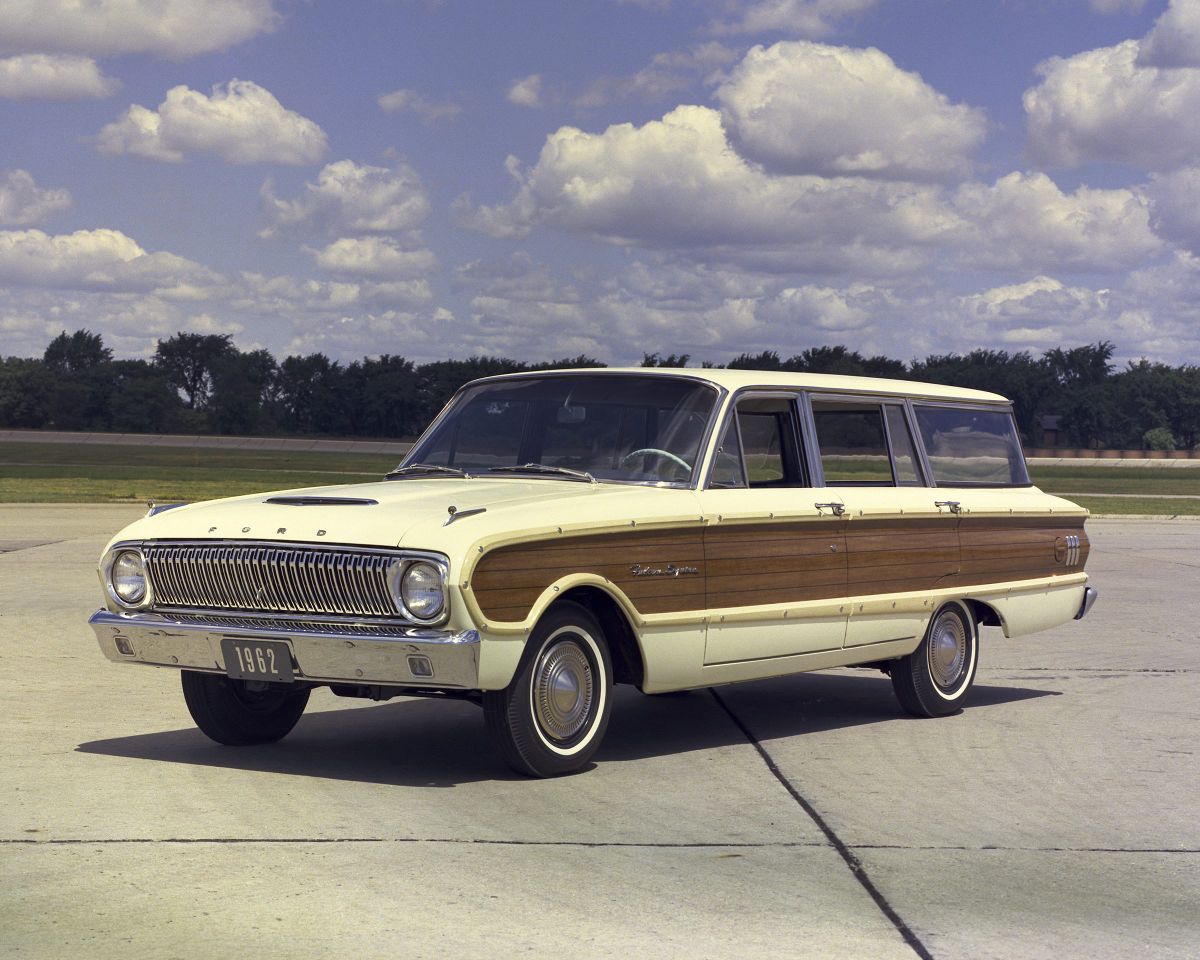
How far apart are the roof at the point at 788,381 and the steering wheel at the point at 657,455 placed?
47 centimetres

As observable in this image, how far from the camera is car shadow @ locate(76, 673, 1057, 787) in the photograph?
7.51 metres

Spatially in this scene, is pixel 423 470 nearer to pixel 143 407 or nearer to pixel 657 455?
pixel 657 455

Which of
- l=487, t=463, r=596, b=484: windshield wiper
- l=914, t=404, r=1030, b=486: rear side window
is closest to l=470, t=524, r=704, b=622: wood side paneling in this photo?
l=487, t=463, r=596, b=484: windshield wiper

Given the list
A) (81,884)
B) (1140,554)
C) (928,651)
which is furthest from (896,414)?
(1140,554)

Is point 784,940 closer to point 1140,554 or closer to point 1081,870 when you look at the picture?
point 1081,870

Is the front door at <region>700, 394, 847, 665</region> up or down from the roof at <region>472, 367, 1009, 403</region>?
down

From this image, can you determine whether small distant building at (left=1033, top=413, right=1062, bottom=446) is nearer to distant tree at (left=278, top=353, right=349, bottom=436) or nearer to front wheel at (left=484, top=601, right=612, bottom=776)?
distant tree at (left=278, top=353, right=349, bottom=436)

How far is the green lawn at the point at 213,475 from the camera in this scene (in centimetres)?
4031

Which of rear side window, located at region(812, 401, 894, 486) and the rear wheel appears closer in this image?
the rear wheel

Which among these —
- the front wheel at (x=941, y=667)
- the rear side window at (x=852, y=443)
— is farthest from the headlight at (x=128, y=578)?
the front wheel at (x=941, y=667)

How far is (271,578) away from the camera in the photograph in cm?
700

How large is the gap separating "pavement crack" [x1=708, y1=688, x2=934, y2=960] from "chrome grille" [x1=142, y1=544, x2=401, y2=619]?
186 centimetres

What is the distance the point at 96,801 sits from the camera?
6.62m

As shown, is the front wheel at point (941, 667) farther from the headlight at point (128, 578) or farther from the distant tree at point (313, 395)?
the distant tree at point (313, 395)
